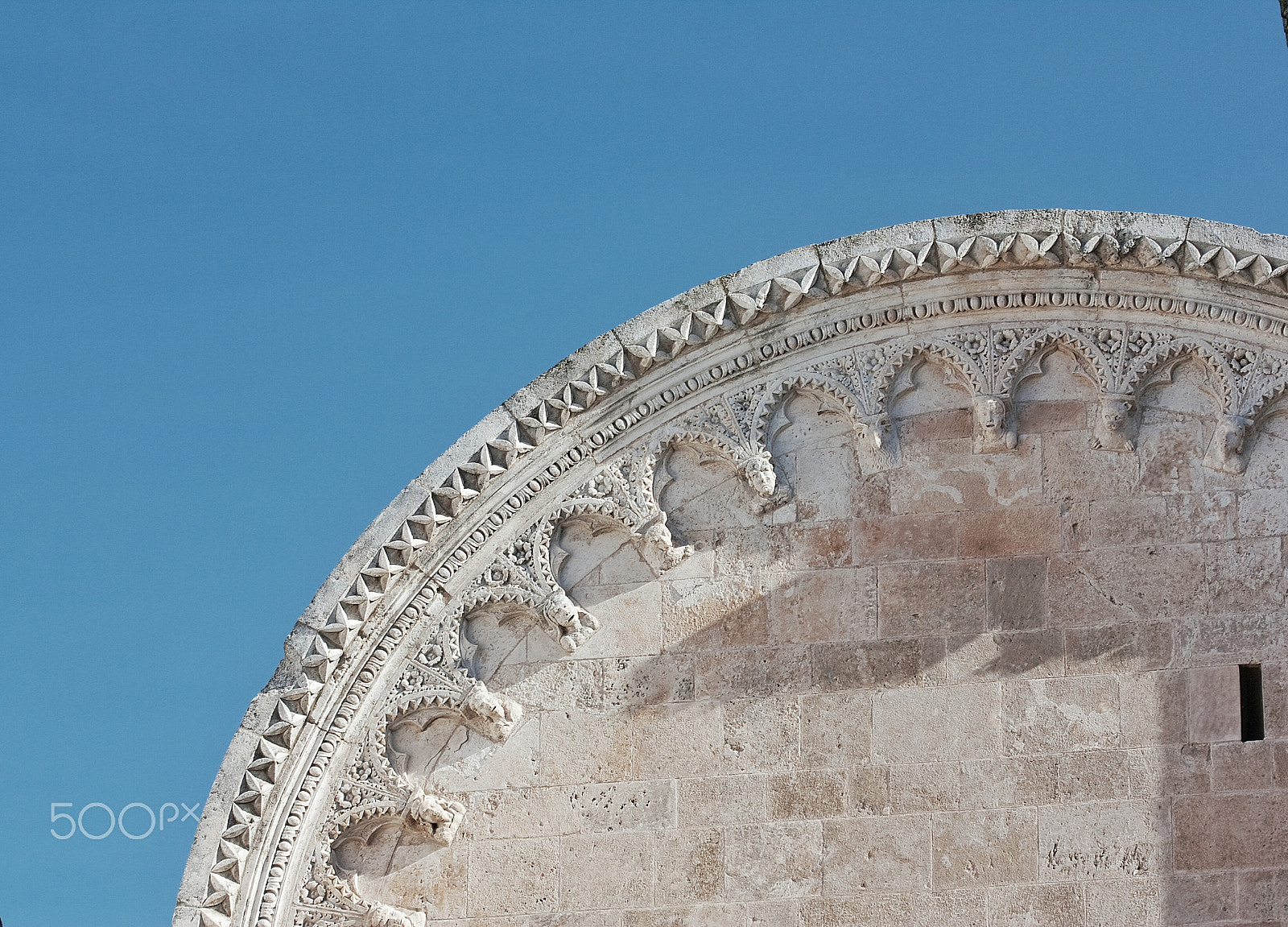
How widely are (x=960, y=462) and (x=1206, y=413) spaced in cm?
119

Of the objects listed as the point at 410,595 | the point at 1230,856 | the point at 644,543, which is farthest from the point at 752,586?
the point at 1230,856

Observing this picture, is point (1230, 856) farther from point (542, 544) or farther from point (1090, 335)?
point (542, 544)

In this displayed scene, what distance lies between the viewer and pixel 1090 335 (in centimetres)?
1319

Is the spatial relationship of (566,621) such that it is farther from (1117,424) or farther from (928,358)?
(1117,424)

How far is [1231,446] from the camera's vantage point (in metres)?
12.8

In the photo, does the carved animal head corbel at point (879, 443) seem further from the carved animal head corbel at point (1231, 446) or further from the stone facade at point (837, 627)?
the carved animal head corbel at point (1231, 446)

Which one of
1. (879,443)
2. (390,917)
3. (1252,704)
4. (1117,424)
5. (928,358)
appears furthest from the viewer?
(928,358)

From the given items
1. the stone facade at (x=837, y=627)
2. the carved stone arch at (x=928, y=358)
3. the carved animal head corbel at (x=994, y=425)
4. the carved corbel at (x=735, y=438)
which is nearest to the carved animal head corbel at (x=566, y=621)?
the stone facade at (x=837, y=627)

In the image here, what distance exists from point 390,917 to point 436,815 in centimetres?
53

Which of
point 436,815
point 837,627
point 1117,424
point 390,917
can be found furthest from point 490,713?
point 1117,424

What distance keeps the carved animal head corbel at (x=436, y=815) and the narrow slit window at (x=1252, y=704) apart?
367cm

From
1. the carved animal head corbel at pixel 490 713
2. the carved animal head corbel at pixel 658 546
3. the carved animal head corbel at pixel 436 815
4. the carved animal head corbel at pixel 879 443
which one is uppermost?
the carved animal head corbel at pixel 879 443

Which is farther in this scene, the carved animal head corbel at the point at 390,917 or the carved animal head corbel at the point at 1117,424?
the carved animal head corbel at the point at 1117,424

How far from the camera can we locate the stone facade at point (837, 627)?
41.0ft
